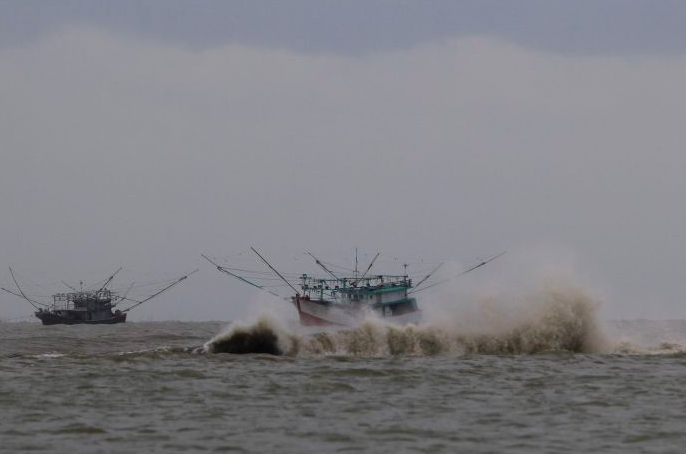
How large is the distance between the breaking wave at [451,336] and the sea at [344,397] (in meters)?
0.08

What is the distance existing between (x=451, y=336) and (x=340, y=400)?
652 inches

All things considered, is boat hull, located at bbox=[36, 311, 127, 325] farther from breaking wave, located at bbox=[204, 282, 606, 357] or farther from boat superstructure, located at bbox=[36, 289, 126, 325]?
breaking wave, located at bbox=[204, 282, 606, 357]

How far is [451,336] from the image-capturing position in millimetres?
36406

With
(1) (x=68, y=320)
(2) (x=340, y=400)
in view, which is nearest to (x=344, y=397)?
(2) (x=340, y=400)

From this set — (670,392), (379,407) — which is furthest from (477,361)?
(379,407)

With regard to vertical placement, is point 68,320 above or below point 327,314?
above

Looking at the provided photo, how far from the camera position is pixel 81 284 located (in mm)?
142375

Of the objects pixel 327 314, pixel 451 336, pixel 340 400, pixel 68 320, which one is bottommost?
pixel 340 400

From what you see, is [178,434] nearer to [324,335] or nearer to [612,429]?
[612,429]

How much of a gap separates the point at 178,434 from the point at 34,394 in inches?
251

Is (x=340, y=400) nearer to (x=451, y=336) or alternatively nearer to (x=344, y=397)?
(x=344, y=397)

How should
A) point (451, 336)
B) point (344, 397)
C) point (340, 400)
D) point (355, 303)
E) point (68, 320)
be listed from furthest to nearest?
point (68, 320)
point (355, 303)
point (451, 336)
point (344, 397)
point (340, 400)

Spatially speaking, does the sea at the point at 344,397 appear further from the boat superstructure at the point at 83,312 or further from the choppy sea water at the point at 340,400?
the boat superstructure at the point at 83,312

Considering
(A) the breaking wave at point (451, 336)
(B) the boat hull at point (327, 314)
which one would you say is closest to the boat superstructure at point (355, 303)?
(B) the boat hull at point (327, 314)
